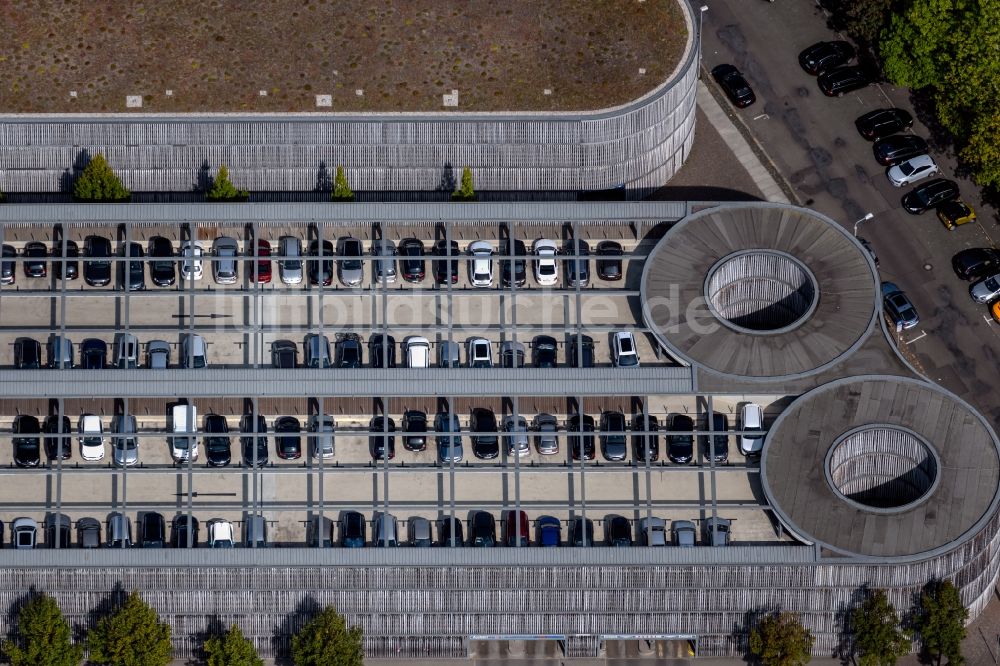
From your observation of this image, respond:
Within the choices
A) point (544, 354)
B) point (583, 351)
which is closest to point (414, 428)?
point (544, 354)

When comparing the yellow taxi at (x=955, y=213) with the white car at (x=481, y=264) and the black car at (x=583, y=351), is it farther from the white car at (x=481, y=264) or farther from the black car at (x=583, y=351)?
the white car at (x=481, y=264)

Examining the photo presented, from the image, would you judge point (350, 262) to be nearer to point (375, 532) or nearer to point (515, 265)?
point (515, 265)

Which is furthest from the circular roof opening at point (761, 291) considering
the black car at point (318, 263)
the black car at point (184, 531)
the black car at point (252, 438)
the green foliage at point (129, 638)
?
the green foliage at point (129, 638)

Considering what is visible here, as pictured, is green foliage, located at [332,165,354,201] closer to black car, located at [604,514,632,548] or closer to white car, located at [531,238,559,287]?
white car, located at [531,238,559,287]

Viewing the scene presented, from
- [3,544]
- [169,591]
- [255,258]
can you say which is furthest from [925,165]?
[3,544]

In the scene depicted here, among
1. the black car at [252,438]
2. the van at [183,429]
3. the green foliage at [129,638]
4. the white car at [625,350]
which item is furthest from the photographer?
the white car at [625,350]

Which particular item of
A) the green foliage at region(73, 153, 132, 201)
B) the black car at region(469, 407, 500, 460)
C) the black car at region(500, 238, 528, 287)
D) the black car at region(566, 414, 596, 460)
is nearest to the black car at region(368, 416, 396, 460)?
the black car at region(469, 407, 500, 460)
